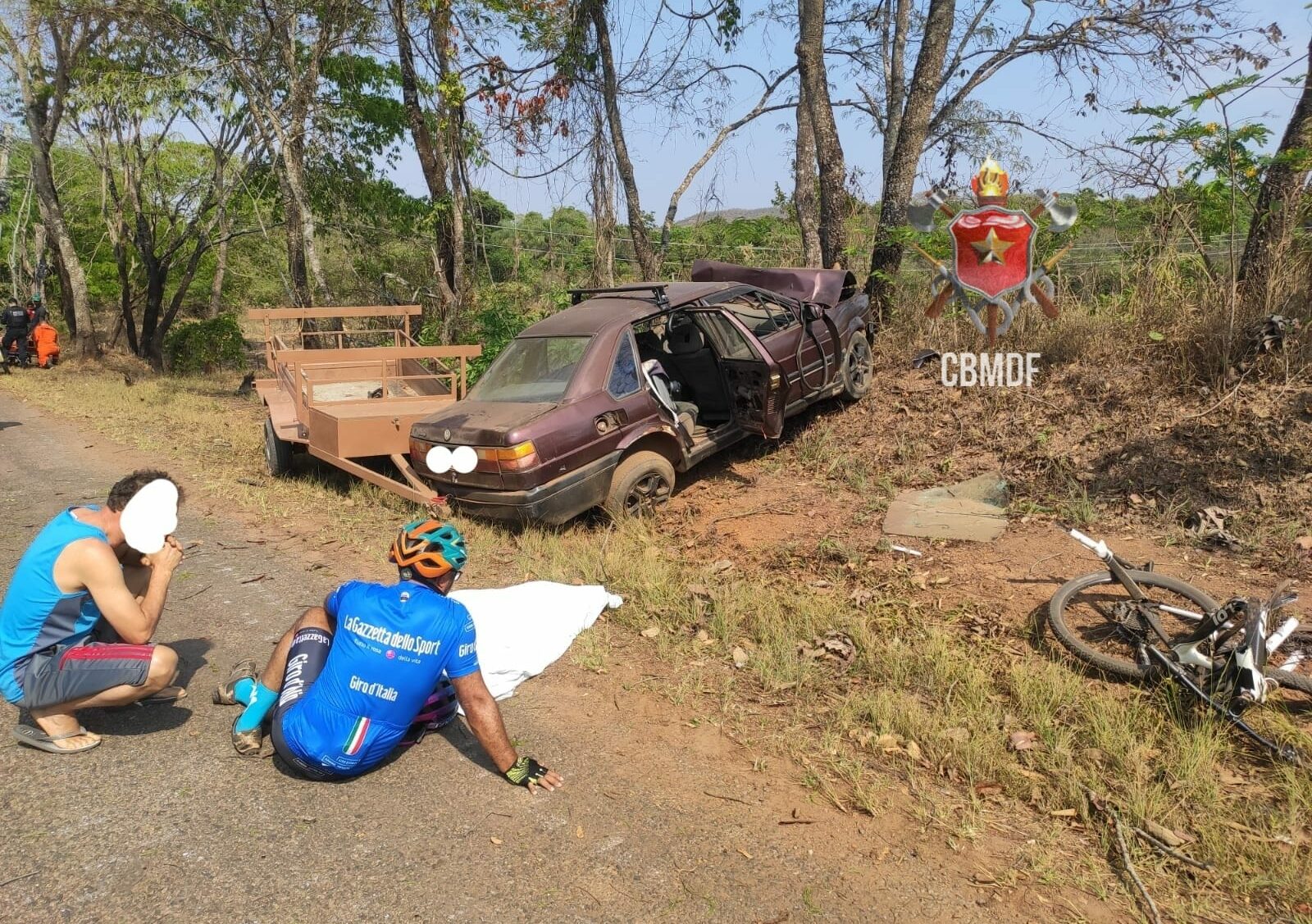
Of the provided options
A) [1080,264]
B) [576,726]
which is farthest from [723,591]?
[1080,264]

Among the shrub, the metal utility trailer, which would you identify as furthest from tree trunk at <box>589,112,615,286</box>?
the shrub

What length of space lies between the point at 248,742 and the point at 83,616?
834 millimetres

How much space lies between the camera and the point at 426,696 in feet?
11.4

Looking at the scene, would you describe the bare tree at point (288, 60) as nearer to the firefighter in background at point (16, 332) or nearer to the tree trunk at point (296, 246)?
the tree trunk at point (296, 246)

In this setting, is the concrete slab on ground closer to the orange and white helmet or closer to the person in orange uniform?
the orange and white helmet

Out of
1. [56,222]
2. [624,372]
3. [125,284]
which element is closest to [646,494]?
[624,372]

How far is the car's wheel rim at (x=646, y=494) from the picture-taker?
22.5 ft

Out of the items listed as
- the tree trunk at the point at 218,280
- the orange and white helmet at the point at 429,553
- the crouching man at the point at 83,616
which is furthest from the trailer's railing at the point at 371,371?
the tree trunk at the point at 218,280

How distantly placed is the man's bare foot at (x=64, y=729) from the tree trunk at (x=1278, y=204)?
8.29m

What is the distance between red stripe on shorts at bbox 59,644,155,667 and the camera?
3.50 m

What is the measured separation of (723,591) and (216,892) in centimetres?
315

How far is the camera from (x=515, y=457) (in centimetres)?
616

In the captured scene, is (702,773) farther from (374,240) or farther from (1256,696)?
(374,240)

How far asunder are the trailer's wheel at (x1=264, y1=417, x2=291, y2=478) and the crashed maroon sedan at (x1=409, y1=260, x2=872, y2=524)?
7.58ft
